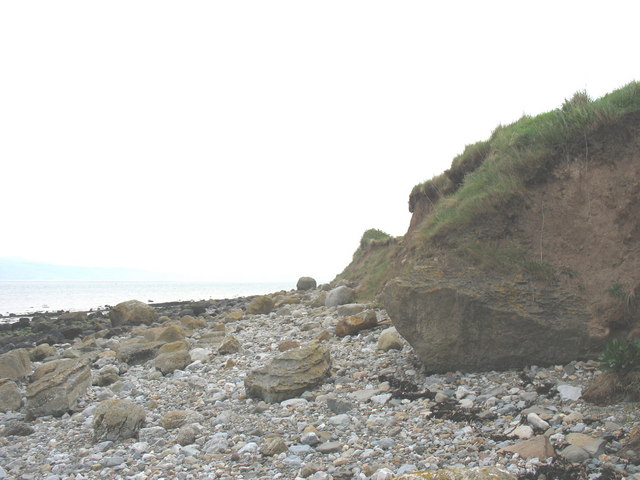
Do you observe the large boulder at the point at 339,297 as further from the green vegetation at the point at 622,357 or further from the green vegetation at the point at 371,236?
the green vegetation at the point at 622,357

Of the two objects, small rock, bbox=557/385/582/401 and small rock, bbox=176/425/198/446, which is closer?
small rock, bbox=557/385/582/401

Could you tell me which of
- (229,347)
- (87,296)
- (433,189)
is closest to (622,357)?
(229,347)

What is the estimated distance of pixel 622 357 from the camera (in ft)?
17.2

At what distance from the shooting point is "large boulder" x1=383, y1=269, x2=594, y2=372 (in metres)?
6.65

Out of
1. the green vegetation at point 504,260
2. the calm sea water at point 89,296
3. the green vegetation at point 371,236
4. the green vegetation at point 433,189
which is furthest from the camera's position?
the calm sea water at point 89,296

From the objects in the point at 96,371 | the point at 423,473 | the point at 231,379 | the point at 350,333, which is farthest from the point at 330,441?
the point at 96,371

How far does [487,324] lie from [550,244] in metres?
1.76

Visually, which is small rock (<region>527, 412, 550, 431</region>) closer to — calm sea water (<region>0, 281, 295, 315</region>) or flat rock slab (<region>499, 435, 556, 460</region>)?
flat rock slab (<region>499, 435, 556, 460</region>)

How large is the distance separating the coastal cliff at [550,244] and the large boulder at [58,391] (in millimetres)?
6041

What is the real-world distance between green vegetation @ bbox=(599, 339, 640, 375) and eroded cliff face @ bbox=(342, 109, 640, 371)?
1.18m

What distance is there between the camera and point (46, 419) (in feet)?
27.5

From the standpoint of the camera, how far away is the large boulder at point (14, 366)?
11602 mm

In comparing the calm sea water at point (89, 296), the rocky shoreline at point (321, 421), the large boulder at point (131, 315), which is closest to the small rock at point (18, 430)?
the rocky shoreline at point (321, 421)

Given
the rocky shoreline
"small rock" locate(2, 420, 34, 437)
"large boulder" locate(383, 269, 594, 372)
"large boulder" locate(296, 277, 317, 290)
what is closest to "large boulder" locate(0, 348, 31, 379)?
the rocky shoreline
